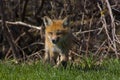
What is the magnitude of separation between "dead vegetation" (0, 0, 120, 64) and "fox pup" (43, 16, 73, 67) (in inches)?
64.8

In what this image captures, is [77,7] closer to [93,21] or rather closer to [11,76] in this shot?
[93,21]

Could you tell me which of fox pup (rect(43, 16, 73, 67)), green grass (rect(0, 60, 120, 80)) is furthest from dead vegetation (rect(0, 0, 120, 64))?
green grass (rect(0, 60, 120, 80))

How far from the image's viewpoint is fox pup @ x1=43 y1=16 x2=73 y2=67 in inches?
358

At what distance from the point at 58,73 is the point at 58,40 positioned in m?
1.12

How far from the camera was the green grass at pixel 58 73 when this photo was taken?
7836 millimetres

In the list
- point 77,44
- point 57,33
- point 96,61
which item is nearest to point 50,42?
point 57,33

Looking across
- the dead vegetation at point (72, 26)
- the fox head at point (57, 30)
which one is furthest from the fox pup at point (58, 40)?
the dead vegetation at point (72, 26)

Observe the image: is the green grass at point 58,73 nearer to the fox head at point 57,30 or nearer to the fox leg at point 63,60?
the fox leg at point 63,60

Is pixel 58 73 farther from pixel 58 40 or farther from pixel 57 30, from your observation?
pixel 57 30

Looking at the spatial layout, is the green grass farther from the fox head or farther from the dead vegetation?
the dead vegetation

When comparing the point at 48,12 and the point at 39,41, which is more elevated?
the point at 48,12

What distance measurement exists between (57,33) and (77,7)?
350 cm

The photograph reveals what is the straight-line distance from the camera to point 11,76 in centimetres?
806

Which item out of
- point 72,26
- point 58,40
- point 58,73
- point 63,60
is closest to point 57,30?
point 58,40
